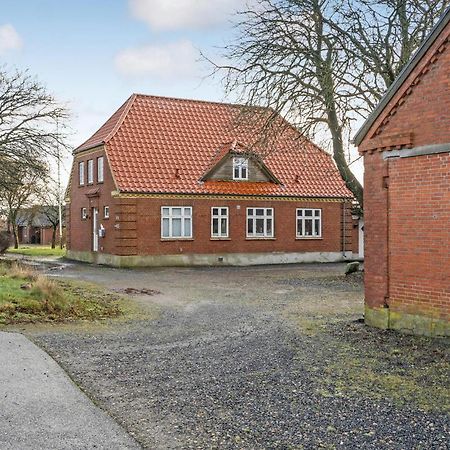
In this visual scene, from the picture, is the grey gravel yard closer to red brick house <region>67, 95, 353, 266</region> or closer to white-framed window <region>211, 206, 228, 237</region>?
red brick house <region>67, 95, 353, 266</region>

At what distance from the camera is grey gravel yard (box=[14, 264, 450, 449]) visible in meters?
6.09

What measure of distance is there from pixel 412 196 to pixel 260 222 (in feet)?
68.9

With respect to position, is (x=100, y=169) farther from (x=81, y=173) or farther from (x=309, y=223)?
(x=309, y=223)

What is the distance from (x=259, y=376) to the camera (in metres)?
8.29

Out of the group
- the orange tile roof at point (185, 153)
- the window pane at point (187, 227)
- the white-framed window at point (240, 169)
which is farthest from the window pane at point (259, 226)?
the window pane at point (187, 227)

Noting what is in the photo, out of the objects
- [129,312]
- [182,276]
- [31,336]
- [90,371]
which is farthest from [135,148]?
[90,371]

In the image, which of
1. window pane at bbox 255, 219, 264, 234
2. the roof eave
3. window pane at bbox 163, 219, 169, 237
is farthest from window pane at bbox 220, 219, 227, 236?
the roof eave

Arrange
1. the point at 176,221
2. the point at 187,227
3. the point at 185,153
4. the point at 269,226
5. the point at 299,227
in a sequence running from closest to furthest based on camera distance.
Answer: the point at 176,221 < the point at 187,227 < the point at 185,153 < the point at 269,226 < the point at 299,227

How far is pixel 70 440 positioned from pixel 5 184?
2640cm

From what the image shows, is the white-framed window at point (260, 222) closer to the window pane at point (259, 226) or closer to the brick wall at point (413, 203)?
the window pane at point (259, 226)

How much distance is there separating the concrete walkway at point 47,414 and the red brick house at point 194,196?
20425mm

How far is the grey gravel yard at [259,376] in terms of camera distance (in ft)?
20.0

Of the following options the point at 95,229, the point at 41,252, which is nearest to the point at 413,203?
the point at 95,229

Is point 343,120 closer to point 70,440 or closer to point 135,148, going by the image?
point 135,148
